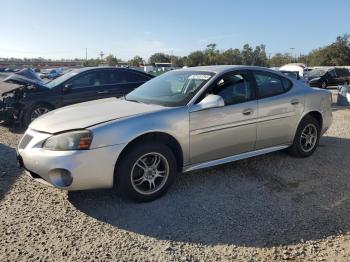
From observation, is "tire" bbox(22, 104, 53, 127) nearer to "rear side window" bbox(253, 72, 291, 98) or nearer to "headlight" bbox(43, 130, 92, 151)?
"headlight" bbox(43, 130, 92, 151)

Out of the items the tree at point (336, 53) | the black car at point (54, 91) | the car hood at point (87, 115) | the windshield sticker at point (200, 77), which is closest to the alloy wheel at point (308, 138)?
the windshield sticker at point (200, 77)

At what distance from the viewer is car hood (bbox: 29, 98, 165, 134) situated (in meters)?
3.93

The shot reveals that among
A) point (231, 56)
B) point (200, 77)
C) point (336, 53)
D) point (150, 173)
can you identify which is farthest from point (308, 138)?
point (231, 56)

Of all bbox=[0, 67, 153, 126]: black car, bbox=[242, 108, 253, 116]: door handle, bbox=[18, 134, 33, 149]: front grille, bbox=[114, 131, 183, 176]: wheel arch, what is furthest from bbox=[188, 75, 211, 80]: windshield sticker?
bbox=[0, 67, 153, 126]: black car

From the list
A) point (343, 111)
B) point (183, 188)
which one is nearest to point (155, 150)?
point (183, 188)

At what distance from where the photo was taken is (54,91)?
8516 millimetres

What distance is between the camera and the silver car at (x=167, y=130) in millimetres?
3746

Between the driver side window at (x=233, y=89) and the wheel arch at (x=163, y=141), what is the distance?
2.72 feet

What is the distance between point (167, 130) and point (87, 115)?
937 mm

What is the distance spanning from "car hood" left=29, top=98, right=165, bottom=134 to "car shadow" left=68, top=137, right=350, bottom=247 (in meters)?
0.89

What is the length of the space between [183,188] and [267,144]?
145 cm

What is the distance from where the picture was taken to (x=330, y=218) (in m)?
3.74

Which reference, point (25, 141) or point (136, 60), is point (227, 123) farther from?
point (136, 60)

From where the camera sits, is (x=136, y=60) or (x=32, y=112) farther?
(x=136, y=60)
